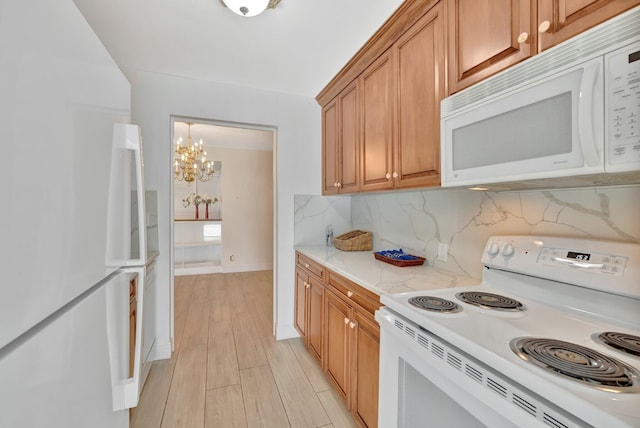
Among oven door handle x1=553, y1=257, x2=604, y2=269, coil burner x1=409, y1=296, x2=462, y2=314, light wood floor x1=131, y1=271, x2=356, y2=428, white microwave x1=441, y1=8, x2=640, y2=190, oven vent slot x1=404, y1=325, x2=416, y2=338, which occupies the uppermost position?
white microwave x1=441, y1=8, x2=640, y2=190

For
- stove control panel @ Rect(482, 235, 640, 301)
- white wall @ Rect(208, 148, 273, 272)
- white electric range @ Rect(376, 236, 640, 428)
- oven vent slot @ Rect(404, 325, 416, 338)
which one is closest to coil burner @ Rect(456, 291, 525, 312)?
white electric range @ Rect(376, 236, 640, 428)

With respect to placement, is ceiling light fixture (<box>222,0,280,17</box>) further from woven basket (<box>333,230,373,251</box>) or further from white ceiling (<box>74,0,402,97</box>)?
woven basket (<box>333,230,373,251</box>)

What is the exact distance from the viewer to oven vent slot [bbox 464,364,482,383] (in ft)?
2.32

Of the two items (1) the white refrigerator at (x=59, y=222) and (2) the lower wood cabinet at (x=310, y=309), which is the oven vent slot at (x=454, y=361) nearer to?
(1) the white refrigerator at (x=59, y=222)

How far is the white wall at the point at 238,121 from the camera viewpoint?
239 cm

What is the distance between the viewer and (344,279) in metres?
1.69

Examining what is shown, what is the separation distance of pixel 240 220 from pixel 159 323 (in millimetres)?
3215

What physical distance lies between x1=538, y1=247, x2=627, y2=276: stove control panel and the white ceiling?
4.98ft

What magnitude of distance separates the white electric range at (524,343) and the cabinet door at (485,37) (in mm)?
718

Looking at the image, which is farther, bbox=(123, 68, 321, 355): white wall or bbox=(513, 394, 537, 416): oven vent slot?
bbox=(123, 68, 321, 355): white wall

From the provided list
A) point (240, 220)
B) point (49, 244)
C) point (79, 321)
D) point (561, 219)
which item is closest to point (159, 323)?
point (79, 321)

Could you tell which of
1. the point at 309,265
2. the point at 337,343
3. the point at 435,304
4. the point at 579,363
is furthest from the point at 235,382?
the point at 579,363

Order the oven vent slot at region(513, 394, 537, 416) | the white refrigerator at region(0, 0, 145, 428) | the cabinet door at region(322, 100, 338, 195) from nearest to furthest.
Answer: the white refrigerator at region(0, 0, 145, 428) < the oven vent slot at region(513, 394, 537, 416) < the cabinet door at region(322, 100, 338, 195)

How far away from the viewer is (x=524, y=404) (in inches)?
23.8
